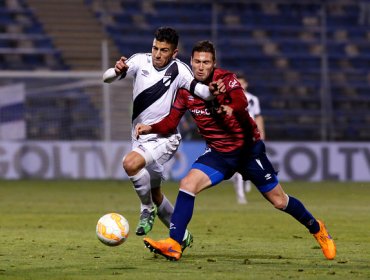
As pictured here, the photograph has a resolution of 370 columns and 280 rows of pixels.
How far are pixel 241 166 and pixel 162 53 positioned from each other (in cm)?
148

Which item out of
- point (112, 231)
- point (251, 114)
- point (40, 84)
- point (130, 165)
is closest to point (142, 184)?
point (130, 165)

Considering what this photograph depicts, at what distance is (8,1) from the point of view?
98.4 feet

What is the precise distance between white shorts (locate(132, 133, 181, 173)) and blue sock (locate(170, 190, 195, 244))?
3.42 feet

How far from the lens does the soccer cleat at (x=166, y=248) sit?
879 cm

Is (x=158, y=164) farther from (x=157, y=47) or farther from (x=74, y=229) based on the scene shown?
(x=74, y=229)

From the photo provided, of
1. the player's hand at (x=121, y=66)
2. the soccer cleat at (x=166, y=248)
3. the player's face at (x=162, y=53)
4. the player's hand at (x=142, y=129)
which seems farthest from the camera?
the player's face at (x=162, y=53)

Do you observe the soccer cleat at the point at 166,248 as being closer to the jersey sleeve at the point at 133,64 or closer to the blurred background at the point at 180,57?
the jersey sleeve at the point at 133,64

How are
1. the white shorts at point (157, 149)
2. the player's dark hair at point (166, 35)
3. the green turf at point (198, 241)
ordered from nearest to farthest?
the green turf at point (198, 241) < the player's dark hair at point (166, 35) < the white shorts at point (157, 149)

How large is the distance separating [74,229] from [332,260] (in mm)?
4587

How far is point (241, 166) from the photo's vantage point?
9.24 m

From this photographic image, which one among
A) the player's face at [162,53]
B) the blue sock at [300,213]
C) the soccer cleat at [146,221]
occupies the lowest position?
the soccer cleat at [146,221]

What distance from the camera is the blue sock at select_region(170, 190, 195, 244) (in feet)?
29.3

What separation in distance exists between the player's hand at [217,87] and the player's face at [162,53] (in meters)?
1.29

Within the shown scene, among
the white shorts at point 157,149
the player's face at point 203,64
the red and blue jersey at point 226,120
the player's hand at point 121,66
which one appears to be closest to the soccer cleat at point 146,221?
the white shorts at point 157,149
